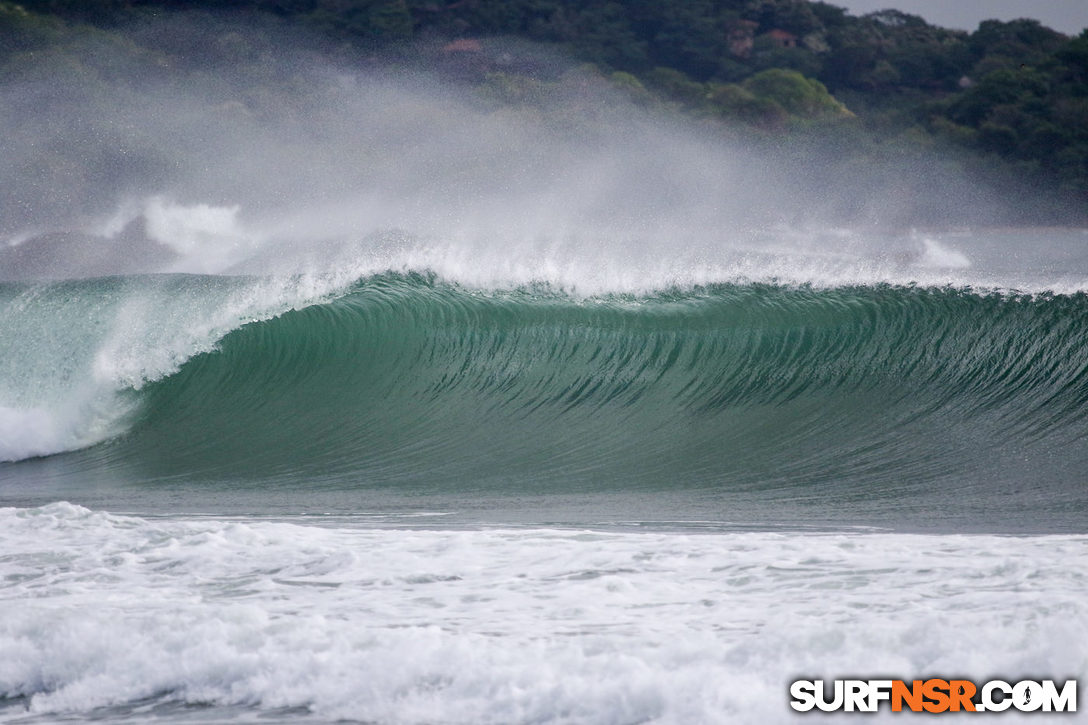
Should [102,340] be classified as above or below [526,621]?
above

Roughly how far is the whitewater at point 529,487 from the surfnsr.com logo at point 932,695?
0.20ft

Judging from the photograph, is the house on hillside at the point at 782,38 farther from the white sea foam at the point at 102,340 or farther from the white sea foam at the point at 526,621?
the white sea foam at the point at 526,621

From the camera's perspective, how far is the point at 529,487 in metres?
7.36

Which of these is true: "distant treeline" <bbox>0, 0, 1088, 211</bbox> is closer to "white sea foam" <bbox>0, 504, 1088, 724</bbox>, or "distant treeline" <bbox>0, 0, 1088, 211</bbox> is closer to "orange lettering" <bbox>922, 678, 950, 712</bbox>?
"white sea foam" <bbox>0, 504, 1088, 724</bbox>

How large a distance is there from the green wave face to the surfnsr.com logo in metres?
3.40

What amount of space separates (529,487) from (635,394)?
2512 mm

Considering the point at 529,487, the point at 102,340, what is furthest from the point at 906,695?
the point at 102,340

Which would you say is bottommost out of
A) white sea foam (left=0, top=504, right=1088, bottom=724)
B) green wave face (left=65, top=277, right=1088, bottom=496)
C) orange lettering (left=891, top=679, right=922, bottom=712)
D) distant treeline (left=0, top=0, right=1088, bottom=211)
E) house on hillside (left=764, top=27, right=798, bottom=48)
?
orange lettering (left=891, top=679, right=922, bottom=712)

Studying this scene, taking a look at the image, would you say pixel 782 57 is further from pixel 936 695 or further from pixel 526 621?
pixel 936 695

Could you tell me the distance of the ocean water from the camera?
363 cm

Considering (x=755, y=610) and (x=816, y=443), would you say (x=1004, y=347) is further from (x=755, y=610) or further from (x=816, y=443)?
(x=755, y=610)

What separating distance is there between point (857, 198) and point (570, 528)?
40.1 meters

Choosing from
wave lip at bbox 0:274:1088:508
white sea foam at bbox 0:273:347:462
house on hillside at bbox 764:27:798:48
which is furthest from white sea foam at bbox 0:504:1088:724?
house on hillside at bbox 764:27:798:48

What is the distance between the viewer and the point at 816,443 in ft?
26.4
